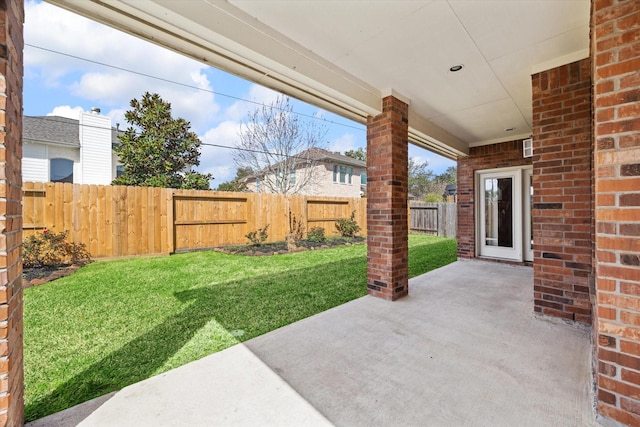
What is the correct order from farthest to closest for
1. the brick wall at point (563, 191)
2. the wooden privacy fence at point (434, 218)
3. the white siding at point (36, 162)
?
the wooden privacy fence at point (434, 218)
the white siding at point (36, 162)
the brick wall at point (563, 191)

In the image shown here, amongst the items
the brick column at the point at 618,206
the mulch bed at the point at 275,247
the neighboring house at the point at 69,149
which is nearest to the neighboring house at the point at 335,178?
the mulch bed at the point at 275,247

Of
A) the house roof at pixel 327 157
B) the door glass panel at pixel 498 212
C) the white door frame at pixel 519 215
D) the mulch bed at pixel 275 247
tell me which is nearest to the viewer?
the white door frame at pixel 519 215

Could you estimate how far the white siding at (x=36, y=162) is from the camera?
35.2 feet

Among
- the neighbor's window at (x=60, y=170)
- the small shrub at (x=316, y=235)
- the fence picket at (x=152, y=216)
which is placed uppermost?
the neighbor's window at (x=60, y=170)

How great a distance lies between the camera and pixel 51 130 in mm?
11633

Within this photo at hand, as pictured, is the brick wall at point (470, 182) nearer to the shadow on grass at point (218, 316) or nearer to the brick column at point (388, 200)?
the shadow on grass at point (218, 316)

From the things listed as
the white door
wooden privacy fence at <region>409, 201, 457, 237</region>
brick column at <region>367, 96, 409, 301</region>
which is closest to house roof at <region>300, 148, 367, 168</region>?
wooden privacy fence at <region>409, 201, 457, 237</region>

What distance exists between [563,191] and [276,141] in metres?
8.93

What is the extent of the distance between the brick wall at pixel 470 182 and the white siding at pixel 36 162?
1500 centimetres

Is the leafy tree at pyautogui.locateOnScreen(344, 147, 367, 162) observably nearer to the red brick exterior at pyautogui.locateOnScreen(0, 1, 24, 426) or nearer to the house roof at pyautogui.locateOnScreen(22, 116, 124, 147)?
the house roof at pyautogui.locateOnScreen(22, 116, 124, 147)

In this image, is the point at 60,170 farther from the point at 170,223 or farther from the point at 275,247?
the point at 275,247

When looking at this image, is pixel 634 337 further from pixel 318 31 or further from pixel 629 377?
pixel 318 31

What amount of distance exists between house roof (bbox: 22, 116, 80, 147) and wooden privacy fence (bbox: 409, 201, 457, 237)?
15.5 m

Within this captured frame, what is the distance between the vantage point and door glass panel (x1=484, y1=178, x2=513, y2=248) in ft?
21.1
